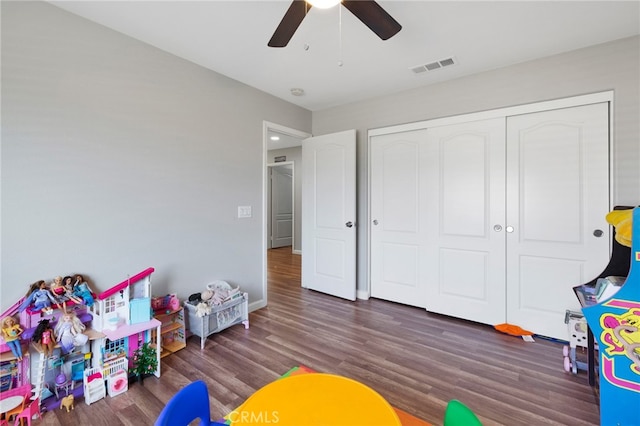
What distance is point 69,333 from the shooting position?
1.79 meters

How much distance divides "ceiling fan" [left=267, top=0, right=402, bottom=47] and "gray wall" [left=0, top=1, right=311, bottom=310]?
1375mm

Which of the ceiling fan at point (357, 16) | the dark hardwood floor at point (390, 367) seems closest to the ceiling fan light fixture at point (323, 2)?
the ceiling fan at point (357, 16)

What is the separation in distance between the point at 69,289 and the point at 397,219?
124 inches

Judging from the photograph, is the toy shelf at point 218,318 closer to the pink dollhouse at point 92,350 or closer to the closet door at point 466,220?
the pink dollhouse at point 92,350

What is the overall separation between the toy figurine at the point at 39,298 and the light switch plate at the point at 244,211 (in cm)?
165

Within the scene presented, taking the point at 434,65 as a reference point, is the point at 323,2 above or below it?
below

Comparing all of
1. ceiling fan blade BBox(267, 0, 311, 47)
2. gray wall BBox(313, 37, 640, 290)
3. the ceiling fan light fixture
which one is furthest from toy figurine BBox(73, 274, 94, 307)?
gray wall BBox(313, 37, 640, 290)

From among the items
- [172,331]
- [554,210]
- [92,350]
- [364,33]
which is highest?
[364,33]

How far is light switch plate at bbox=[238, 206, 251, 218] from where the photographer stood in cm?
311

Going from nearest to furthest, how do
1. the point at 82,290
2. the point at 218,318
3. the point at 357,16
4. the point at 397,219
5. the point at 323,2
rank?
1. the point at 323,2
2. the point at 357,16
3. the point at 82,290
4. the point at 218,318
5. the point at 397,219

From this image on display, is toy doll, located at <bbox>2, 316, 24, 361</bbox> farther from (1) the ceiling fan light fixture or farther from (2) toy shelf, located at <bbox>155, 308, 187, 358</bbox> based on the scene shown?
(1) the ceiling fan light fixture

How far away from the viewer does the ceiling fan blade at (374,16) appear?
1415 mm

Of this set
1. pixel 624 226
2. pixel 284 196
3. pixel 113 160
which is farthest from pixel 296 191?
pixel 624 226

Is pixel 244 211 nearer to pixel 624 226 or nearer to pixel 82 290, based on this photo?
pixel 82 290
